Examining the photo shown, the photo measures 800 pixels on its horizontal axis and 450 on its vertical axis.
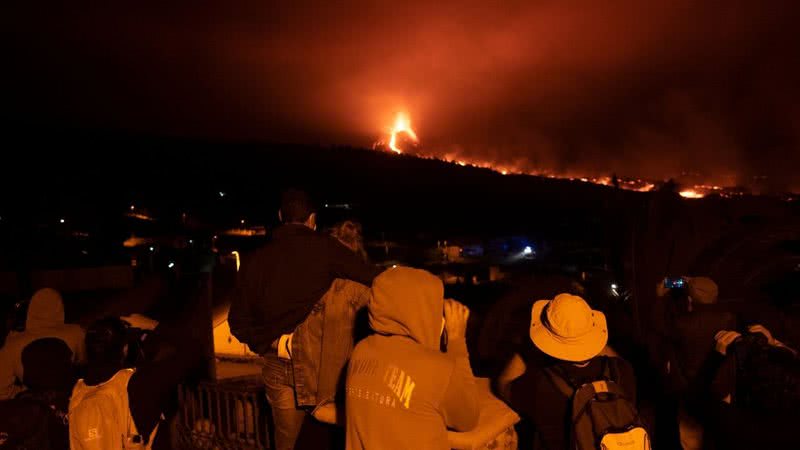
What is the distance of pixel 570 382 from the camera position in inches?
101

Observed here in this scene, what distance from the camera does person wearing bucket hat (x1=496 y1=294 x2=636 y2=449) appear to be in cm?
258

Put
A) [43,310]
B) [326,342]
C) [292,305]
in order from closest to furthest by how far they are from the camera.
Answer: [326,342], [292,305], [43,310]

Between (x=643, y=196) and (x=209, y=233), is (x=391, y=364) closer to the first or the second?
(x=643, y=196)

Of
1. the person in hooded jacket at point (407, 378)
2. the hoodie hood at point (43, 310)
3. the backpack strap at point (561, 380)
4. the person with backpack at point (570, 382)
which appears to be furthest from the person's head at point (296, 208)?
the hoodie hood at point (43, 310)

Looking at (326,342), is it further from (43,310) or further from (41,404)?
Answer: (43,310)

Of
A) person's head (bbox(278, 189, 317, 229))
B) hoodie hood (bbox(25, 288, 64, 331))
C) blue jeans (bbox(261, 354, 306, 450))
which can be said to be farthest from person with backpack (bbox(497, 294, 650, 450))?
hoodie hood (bbox(25, 288, 64, 331))

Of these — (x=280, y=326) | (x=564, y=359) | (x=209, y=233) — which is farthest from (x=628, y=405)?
(x=209, y=233)

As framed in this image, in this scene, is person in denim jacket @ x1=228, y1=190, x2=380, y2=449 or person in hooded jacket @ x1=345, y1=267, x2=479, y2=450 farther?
person in denim jacket @ x1=228, y1=190, x2=380, y2=449

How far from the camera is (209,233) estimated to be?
38625mm

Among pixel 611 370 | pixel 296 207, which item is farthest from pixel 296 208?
pixel 611 370

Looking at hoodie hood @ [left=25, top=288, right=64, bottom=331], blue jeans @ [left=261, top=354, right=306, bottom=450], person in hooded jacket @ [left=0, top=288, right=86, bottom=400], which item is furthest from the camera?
hoodie hood @ [left=25, top=288, right=64, bottom=331]

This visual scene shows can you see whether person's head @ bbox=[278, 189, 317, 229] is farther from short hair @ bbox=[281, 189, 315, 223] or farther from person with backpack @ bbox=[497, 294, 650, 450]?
person with backpack @ bbox=[497, 294, 650, 450]

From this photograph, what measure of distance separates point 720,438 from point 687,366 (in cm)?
74

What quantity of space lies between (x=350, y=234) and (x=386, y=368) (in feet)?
6.77
